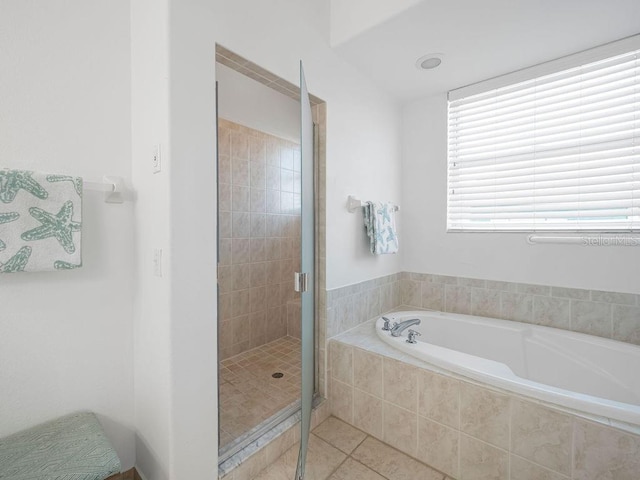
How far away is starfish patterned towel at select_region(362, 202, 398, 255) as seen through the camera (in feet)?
7.02

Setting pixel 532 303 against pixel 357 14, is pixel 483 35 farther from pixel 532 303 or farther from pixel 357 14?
pixel 532 303

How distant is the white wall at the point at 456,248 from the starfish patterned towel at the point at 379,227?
47 cm

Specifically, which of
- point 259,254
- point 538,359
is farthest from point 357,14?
point 538,359

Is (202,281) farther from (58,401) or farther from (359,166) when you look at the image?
(359,166)

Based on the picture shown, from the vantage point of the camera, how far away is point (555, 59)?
1955 mm

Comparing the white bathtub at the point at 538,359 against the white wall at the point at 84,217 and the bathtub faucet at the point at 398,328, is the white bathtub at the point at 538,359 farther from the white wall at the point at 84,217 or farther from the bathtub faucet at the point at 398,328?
Answer: the white wall at the point at 84,217

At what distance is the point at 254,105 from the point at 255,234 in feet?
4.12

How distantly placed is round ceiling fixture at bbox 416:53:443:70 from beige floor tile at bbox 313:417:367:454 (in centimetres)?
252

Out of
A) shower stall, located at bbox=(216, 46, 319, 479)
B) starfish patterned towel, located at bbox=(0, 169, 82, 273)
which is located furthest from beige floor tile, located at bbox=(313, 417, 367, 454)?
starfish patterned towel, located at bbox=(0, 169, 82, 273)

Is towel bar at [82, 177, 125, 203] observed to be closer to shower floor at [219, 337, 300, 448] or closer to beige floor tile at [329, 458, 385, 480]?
shower floor at [219, 337, 300, 448]

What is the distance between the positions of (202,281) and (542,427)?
1574mm

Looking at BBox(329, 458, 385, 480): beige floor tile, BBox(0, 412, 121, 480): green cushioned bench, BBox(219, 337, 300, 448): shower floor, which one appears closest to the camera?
BBox(0, 412, 121, 480): green cushioned bench

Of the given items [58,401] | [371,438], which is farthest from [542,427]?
[58,401]

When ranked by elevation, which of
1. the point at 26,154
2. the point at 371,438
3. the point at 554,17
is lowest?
the point at 371,438
